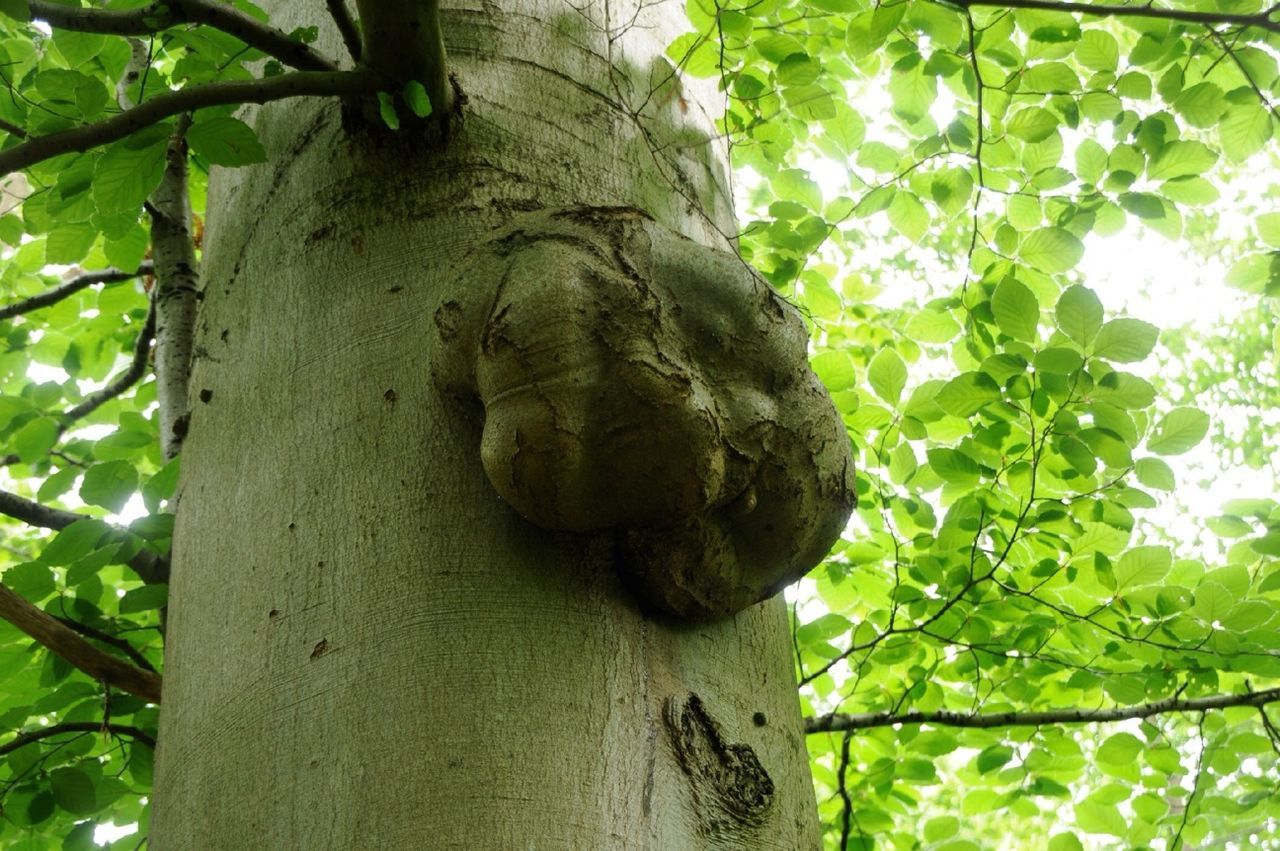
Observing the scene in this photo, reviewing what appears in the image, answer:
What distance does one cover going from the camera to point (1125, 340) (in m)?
2.27

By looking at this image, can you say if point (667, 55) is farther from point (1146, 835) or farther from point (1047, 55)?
point (1146, 835)

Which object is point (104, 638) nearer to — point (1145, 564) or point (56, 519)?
point (56, 519)

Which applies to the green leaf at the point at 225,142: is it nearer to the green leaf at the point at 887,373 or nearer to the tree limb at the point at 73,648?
the tree limb at the point at 73,648

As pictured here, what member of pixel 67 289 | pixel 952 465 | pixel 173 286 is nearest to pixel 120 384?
pixel 67 289

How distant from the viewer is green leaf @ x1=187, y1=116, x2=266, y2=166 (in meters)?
1.64

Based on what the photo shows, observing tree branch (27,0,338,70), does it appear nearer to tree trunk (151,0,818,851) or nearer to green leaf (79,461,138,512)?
tree trunk (151,0,818,851)

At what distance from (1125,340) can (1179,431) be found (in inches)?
12.8

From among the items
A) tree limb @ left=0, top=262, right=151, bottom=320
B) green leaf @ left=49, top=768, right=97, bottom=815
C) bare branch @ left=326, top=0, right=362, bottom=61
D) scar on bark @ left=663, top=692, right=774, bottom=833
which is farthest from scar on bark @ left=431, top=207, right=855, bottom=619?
tree limb @ left=0, top=262, right=151, bottom=320

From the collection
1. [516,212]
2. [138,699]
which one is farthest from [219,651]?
[138,699]

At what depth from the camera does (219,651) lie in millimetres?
1364

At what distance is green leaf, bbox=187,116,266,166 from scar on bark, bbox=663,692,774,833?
1008 mm

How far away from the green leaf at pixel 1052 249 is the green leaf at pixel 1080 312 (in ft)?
1.69

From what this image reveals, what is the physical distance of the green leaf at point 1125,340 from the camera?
7.38 feet

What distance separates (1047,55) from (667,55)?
118cm
